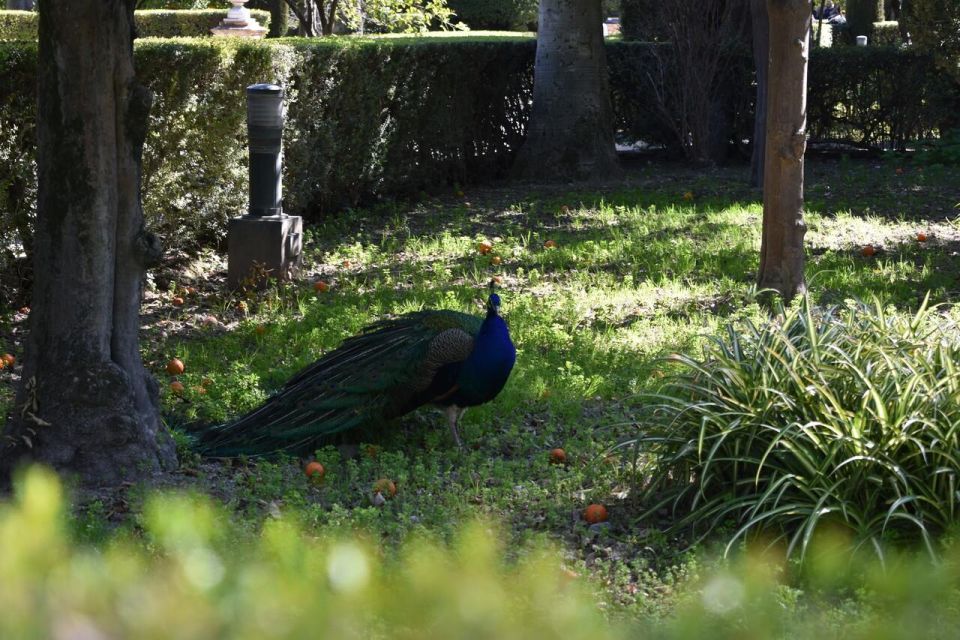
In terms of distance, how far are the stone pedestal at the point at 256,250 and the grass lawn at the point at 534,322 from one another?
0.17 metres

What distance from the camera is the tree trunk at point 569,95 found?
537 inches

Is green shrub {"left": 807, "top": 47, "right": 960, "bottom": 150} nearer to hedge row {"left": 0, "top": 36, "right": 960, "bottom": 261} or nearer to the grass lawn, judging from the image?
hedge row {"left": 0, "top": 36, "right": 960, "bottom": 261}

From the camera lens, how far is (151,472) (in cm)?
489

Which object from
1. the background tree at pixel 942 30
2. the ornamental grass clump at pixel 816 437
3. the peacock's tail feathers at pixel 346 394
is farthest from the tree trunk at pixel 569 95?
the ornamental grass clump at pixel 816 437

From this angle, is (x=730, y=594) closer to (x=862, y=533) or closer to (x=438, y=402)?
(x=862, y=533)

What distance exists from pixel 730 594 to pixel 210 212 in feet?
28.1

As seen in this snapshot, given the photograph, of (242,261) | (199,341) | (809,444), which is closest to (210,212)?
(242,261)

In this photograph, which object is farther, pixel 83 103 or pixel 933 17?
Answer: pixel 933 17

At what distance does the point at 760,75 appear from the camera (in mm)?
12461

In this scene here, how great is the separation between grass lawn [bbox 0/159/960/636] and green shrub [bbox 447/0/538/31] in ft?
66.1

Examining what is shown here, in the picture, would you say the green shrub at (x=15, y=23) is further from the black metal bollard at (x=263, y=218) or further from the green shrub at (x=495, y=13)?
the black metal bollard at (x=263, y=218)

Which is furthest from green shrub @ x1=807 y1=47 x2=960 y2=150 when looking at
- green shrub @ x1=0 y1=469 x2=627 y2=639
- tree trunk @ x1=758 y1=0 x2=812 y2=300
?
green shrub @ x1=0 y1=469 x2=627 y2=639

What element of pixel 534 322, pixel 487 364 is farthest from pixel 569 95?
pixel 487 364

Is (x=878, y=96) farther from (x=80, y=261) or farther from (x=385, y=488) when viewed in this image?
(x=80, y=261)
